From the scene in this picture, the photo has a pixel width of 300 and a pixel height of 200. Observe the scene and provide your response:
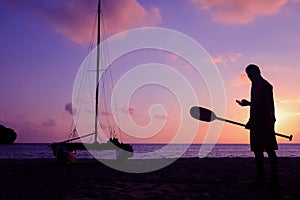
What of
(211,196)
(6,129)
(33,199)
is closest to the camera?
(33,199)

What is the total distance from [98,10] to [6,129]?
148950 millimetres

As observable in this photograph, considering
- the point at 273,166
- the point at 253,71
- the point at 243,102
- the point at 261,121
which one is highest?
the point at 253,71

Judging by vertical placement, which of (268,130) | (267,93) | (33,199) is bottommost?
(33,199)

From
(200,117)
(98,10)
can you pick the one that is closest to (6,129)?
(98,10)

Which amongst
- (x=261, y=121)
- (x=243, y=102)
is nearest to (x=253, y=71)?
(x=243, y=102)

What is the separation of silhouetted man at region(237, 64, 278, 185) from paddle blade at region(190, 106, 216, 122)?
1001 millimetres

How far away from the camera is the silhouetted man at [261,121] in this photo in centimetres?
794

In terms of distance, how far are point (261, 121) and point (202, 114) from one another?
1.49 meters

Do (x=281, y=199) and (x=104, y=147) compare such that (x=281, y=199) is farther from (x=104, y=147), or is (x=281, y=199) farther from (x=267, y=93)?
(x=104, y=147)

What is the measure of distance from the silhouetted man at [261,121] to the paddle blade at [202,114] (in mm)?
1001

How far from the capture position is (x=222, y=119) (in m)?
8.65

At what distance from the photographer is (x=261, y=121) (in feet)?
26.5

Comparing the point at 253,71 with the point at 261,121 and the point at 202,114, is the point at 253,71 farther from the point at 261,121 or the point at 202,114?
the point at 202,114

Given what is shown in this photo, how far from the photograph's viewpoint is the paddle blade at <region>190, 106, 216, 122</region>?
8.90 meters
